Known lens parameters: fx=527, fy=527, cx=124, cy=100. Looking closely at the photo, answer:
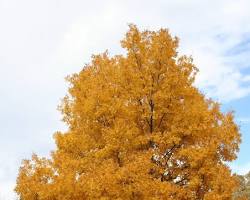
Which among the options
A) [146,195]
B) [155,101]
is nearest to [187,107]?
[155,101]

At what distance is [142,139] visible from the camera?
19297mm

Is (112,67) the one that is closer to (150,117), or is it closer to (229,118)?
(150,117)


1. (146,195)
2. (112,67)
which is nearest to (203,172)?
(146,195)

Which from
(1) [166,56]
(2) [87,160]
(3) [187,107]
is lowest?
(2) [87,160]

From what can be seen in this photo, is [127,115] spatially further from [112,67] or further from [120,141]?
[112,67]

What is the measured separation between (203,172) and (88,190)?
13.6ft

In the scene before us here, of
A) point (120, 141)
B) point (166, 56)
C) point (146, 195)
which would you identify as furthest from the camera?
point (166, 56)

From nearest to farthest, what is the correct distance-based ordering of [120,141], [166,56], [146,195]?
[146,195]
[120,141]
[166,56]

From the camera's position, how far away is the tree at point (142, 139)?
18297mm

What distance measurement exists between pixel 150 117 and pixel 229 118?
3.07 metres

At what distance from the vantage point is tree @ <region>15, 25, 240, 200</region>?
18297 mm

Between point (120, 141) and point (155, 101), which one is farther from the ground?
point (155, 101)

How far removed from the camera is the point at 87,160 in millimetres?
19594

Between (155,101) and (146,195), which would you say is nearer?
(146,195)
